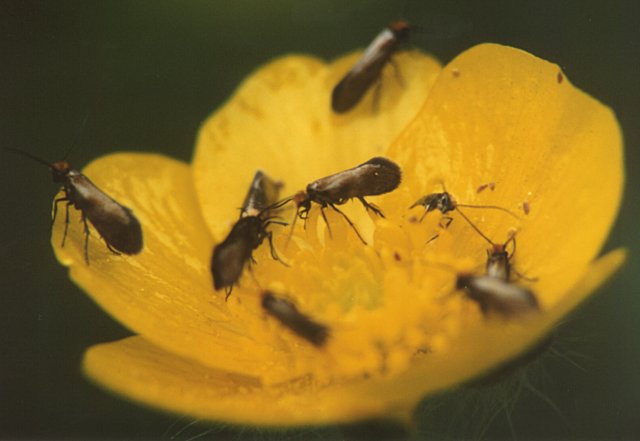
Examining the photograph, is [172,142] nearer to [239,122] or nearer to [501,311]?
[239,122]

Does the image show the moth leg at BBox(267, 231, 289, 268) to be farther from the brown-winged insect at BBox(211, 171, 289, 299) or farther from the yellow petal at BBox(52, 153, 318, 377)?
the yellow petal at BBox(52, 153, 318, 377)

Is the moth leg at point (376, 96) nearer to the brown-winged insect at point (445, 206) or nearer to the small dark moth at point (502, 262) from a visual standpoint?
the brown-winged insect at point (445, 206)

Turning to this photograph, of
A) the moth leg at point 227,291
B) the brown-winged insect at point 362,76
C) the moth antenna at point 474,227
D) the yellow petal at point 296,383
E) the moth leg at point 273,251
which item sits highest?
the brown-winged insect at point 362,76

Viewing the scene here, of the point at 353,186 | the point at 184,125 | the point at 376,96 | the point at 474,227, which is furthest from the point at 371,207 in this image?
the point at 184,125

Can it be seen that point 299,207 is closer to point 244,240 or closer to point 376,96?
point 244,240

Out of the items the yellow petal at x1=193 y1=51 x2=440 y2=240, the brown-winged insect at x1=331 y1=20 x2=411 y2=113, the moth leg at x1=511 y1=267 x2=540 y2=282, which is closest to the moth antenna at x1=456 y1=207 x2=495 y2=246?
the moth leg at x1=511 y1=267 x2=540 y2=282

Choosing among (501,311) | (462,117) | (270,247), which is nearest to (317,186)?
(270,247)

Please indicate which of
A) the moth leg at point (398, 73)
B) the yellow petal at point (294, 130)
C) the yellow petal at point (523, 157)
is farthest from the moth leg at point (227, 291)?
the moth leg at point (398, 73)
